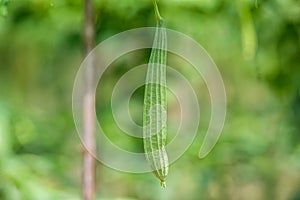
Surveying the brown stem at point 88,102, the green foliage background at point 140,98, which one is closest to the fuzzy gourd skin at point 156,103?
the brown stem at point 88,102

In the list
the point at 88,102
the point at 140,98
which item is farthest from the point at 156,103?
the point at 140,98

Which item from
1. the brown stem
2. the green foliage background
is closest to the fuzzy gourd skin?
the brown stem

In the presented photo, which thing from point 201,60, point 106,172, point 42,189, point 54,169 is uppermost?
point 201,60

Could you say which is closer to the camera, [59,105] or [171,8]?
[171,8]

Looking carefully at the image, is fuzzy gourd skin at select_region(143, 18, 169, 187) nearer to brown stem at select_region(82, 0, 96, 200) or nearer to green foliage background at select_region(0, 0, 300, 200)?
brown stem at select_region(82, 0, 96, 200)

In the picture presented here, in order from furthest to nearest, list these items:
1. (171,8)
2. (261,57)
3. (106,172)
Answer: (106,172)
(261,57)
(171,8)

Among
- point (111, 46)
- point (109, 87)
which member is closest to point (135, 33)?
point (111, 46)

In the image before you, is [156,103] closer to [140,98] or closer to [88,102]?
[88,102]

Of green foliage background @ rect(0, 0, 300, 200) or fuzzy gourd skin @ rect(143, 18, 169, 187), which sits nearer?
fuzzy gourd skin @ rect(143, 18, 169, 187)

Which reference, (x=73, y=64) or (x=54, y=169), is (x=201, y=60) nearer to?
(x=73, y=64)
